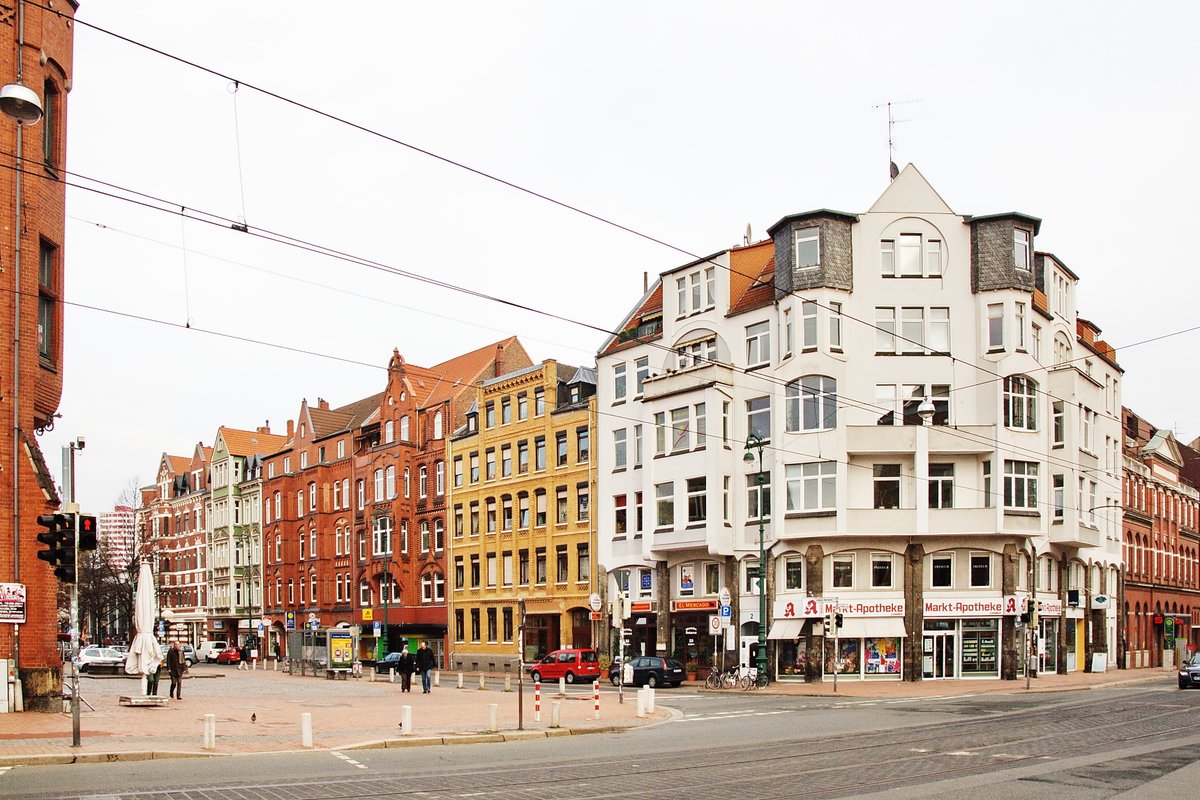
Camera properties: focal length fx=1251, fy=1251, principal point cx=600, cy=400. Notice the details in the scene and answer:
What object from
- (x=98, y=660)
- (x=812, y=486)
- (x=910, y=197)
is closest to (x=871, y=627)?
(x=812, y=486)

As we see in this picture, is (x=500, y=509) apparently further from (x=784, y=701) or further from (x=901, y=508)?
(x=784, y=701)

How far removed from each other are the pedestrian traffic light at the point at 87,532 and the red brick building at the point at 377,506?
47532mm

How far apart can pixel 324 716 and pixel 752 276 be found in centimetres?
2941

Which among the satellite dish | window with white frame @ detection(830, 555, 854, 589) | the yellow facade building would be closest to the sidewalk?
window with white frame @ detection(830, 555, 854, 589)

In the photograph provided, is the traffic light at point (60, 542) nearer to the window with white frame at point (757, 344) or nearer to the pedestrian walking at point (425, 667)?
the pedestrian walking at point (425, 667)

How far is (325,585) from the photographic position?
81625 mm

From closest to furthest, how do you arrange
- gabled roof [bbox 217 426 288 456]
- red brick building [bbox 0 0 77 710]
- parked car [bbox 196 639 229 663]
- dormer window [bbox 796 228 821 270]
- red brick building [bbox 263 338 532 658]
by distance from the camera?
red brick building [bbox 0 0 77 710], dormer window [bbox 796 228 821 270], red brick building [bbox 263 338 532 658], parked car [bbox 196 639 229 663], gabled roof [bbox 217 426 288 456]

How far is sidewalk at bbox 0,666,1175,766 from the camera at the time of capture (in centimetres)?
2080

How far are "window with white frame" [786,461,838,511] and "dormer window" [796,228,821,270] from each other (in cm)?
762

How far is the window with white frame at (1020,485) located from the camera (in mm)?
46656

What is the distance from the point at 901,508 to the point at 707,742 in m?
26.4

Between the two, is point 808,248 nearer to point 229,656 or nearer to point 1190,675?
point 1190,675

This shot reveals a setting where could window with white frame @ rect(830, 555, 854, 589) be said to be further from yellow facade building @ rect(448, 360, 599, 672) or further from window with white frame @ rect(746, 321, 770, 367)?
yellow facade building @ rect(448, 360, 599, 672)

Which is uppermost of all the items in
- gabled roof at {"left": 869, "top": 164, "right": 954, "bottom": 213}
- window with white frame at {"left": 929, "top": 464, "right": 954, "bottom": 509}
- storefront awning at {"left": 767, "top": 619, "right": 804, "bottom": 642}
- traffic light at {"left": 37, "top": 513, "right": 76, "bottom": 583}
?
gabled roof at {"left": 869, "top": 164, "right": 954, "bottom": 213}
